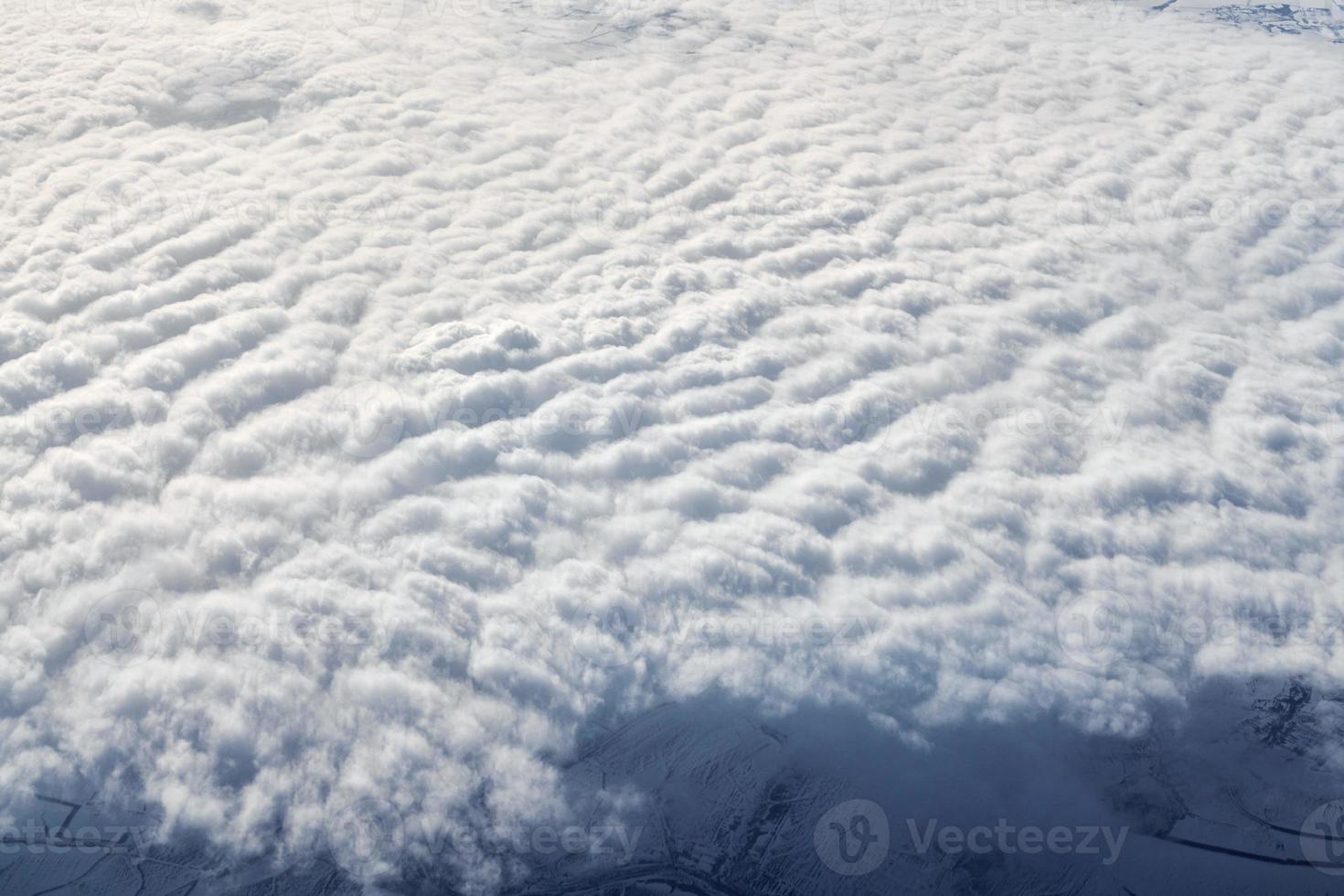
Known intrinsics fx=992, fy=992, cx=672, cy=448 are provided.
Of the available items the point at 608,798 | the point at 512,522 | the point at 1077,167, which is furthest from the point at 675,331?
the point at 1077,167

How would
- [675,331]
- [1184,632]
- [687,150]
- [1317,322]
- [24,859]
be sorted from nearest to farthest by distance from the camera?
[24,859] → [1184,632] → [675,331] → [1317,322] → [687,150]

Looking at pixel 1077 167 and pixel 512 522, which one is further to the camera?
pixel 1077 167

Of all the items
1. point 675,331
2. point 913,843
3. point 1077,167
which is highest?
point 1077,167

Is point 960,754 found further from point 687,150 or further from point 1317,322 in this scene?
point 687,150

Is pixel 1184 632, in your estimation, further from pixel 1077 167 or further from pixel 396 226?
pixel 396 226

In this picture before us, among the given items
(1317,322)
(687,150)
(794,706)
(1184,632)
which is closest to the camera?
(794,706)

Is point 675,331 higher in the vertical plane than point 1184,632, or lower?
higher
